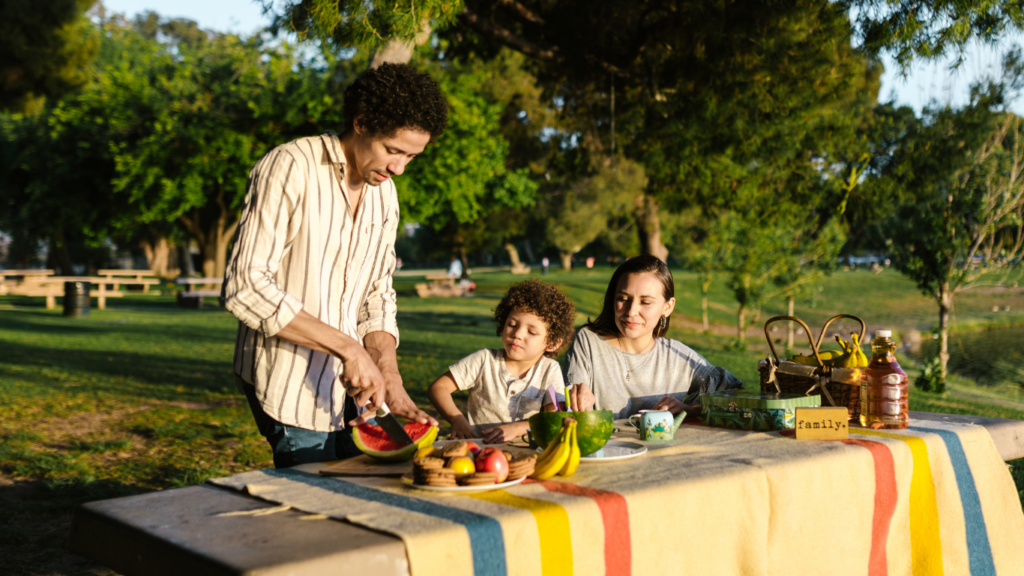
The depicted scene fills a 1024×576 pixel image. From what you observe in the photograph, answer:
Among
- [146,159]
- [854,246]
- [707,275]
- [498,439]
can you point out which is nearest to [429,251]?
[854,246]

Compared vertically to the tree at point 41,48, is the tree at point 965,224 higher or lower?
lower

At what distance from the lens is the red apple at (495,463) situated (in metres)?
1.95

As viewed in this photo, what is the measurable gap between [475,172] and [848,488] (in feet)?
71.1

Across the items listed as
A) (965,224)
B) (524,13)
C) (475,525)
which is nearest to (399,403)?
(475,525)

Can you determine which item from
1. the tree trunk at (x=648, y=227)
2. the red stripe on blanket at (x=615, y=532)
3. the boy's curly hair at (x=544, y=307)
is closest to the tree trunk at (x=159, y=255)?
the tree trunk at (x=648, y=227)

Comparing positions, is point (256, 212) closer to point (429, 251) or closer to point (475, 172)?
point (475, 172)

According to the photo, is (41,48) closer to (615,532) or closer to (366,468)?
(366,468)

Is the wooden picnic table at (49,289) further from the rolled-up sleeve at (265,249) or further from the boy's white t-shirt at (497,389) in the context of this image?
the rolled-up sleeve at (265,249)

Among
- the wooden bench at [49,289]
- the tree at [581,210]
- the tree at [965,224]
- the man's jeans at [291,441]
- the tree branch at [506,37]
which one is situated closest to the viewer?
the man's jeans at [291,441]

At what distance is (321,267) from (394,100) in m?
0.59

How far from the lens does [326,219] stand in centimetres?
254

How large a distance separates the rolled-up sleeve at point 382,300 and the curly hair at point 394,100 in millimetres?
467

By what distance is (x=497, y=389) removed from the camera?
347cm

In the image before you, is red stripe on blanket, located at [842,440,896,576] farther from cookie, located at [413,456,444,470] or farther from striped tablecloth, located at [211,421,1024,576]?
cookie, located at [413,456,444,470]
